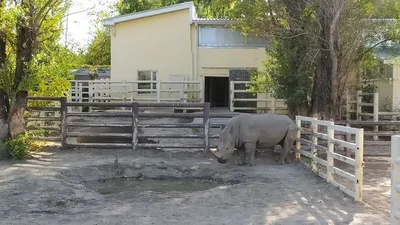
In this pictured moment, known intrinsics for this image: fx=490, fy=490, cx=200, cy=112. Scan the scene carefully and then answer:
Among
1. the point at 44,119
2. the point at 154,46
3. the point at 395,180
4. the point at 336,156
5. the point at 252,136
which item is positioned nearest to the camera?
the point at 395,180

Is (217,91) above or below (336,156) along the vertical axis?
above

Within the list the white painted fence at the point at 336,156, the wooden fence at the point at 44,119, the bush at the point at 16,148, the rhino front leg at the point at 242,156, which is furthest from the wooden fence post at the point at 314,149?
the bush at the point at 16,148

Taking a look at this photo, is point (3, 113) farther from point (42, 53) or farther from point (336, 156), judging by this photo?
point (336, 156)

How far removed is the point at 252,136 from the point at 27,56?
5.72 meters

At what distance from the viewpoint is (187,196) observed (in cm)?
795

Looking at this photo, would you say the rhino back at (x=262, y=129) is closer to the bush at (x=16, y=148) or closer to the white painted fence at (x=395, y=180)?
the bush at (x=16, y=148)

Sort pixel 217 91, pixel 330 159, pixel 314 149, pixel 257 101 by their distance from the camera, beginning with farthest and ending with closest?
pixel 217 91 < pixel 257 101 < pixel 314 149 < pixel 330 159

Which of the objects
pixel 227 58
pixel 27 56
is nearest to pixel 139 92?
pixel 227 58

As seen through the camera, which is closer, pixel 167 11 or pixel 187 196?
pixel 187 196

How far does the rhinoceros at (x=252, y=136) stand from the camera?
10.9 meters

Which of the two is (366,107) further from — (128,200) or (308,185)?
(128,200)

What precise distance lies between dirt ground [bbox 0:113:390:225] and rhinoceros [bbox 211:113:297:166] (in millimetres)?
305

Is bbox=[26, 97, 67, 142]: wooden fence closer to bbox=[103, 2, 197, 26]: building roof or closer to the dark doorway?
bbox=[103, 2, 197, 26]: building roof

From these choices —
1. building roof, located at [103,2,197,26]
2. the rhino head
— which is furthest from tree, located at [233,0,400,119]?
building roof, located at [103,2,197,26]
